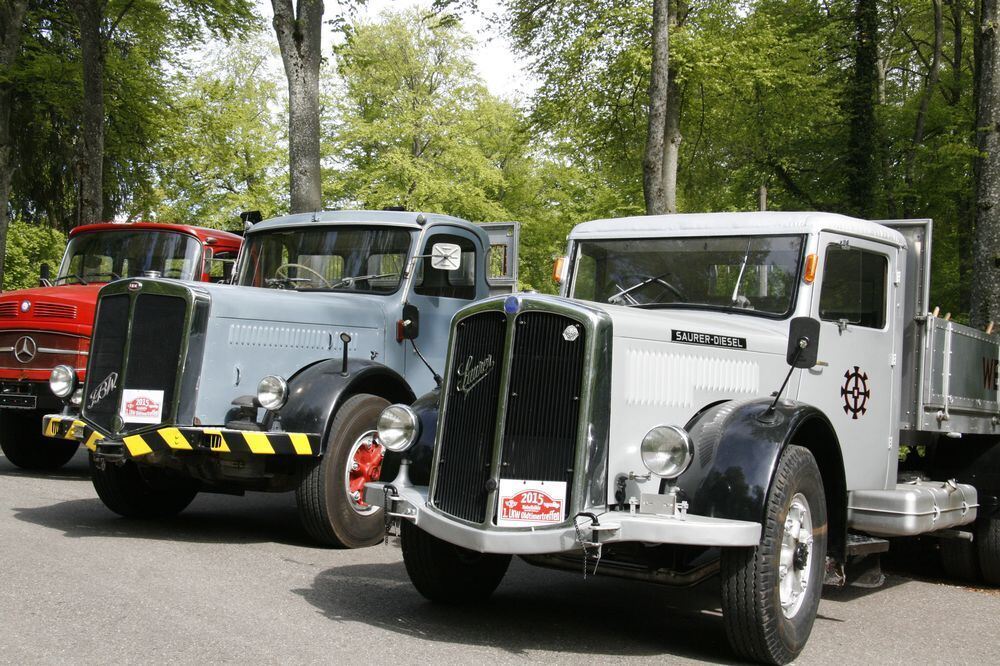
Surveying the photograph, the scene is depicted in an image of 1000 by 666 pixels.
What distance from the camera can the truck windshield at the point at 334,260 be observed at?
986 cm

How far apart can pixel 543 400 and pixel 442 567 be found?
1.31 metres

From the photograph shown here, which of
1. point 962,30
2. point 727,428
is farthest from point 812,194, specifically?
point 727,428

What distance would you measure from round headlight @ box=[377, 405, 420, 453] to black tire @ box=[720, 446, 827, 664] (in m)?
1.82

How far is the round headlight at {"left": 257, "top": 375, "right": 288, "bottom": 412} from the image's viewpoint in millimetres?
8117

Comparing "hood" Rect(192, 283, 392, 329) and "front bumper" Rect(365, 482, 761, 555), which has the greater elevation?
"hood" Rect(192, 283, 392, 329)

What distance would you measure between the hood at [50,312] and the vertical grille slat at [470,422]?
6.57 meters

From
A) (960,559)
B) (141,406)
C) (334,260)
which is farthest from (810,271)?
(141,406)

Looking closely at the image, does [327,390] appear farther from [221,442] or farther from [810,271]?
[810,271]

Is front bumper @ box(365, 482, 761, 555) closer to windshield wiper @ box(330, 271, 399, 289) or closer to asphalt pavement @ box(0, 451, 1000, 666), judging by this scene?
asphalt pavement @ box(0, 451, 1000, 666)

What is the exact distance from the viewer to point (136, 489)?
9.16 m

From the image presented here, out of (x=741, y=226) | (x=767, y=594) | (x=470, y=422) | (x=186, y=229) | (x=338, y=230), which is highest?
(x=186, y=229)

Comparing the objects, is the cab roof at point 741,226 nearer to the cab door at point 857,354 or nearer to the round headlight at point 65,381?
the cab door at point 857,354

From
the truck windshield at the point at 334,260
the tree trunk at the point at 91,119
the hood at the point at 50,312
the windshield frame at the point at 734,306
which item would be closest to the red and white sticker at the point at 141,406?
the truck windshield at the point at 334,260

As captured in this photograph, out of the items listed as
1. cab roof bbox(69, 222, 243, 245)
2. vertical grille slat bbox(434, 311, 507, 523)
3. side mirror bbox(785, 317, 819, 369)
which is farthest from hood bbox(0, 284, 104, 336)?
side mirror bbox(785, 317, 819, 369)
